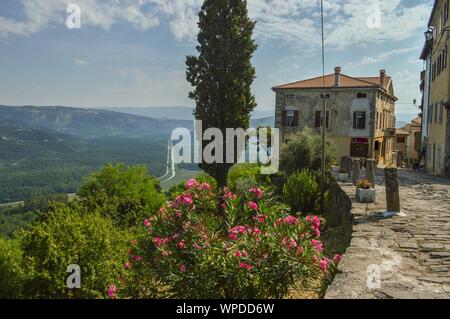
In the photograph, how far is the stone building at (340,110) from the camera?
1180 inches

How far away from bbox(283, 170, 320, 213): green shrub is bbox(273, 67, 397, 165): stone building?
49.2 ft

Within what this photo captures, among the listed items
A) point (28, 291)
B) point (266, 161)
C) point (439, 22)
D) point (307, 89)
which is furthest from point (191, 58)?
point (28, 291)

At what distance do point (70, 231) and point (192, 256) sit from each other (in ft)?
15.5

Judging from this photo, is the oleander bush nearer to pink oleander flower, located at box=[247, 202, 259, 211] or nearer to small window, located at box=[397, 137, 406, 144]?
pink oleander flower, located at box=[247, 202, 259, 211]

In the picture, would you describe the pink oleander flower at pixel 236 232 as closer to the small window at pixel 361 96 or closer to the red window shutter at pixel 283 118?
the red window shutter at pixel 283 118

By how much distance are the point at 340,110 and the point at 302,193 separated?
58.9 feet

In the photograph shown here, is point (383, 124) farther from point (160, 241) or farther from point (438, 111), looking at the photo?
point (160, 241)

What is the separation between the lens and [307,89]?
102 feet

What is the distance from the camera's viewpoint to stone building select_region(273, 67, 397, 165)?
29969mm

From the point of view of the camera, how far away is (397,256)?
581 cm

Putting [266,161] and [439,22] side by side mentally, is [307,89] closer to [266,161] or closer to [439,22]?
[266,161]

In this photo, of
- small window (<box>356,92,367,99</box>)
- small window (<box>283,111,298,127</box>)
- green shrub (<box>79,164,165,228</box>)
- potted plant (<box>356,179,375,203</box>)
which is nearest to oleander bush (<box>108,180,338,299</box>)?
potted plant (<box>356,179,375,203</box>)

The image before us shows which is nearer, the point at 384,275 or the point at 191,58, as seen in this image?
the point at 384,275
